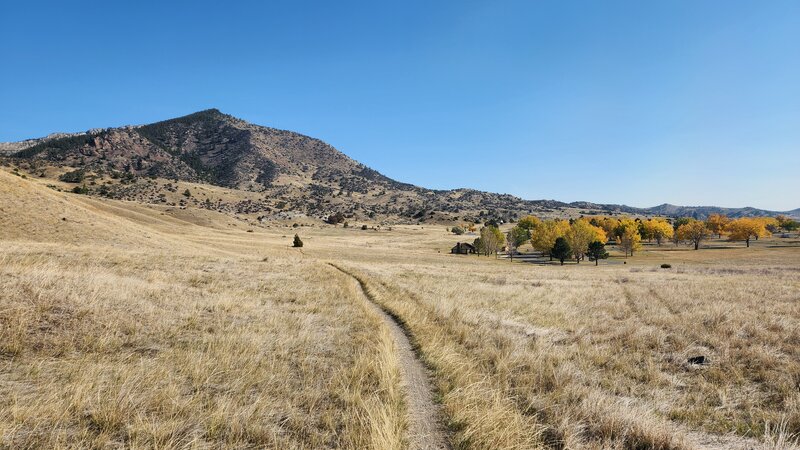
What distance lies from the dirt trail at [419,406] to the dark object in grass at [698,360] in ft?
28.3

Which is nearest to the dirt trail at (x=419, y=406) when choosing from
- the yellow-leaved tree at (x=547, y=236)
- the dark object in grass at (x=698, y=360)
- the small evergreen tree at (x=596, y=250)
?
the dark object in grass at (x=698, y=360)

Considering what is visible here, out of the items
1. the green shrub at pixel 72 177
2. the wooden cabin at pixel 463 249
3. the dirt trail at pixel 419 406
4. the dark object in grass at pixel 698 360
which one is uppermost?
the green shrub at pixel 72 177

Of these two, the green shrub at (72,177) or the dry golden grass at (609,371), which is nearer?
the dry golden grass at (609,371)

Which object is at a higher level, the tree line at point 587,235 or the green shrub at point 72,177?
the green shrub at point 72,177

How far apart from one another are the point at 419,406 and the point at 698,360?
9.89m

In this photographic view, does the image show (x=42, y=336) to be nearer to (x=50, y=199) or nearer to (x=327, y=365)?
(x=327, y=365)

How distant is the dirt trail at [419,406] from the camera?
5.73 metres

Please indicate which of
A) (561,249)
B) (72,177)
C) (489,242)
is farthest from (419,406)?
(72,177)

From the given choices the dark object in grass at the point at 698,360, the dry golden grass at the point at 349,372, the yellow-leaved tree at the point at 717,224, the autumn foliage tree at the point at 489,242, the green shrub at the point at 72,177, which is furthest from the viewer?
the green shrub at the point at 72,177

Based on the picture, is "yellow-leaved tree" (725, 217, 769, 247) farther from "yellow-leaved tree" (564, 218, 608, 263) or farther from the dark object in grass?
the dark object in grass

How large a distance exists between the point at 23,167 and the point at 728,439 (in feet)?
831

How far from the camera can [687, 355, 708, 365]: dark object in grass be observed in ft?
36.9

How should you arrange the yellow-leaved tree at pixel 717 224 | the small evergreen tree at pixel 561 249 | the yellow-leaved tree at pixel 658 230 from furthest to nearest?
the yellow-leaved tree at pixel 717 224 → the yellow-leaved tree at pixel 658 230 → the small evergreen tree at pixel 561 249

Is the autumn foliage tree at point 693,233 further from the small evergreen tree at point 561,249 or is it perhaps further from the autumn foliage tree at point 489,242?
the autumn foliage tree at point 489,242
